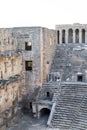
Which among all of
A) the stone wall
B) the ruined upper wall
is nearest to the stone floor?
the stone wall

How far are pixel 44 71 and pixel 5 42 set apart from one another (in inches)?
217

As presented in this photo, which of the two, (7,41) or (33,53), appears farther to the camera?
(33,53)

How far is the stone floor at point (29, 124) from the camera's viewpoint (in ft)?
74.0

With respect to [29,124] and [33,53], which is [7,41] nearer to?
[33,53]

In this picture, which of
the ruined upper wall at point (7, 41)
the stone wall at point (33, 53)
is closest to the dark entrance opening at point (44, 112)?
the stone wall at point (33, 53)

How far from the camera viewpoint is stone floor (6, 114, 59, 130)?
2256cm

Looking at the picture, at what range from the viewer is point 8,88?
76.8ft

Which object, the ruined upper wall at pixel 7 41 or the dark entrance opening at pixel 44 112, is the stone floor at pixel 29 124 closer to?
the dark entrance opening at pixel 44 112

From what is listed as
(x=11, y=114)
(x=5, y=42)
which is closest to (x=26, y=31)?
(x=5, y=42)

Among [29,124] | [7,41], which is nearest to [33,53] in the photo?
[7,41]

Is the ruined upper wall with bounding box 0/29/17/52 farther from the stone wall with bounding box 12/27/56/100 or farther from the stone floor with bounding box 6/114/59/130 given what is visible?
the stone floor with bounding box 6/114/59/130

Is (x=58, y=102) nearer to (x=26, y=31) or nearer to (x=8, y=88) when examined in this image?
(x=8, y=88)

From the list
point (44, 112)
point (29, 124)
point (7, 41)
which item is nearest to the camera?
point (29, 124)

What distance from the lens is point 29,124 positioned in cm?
2344
